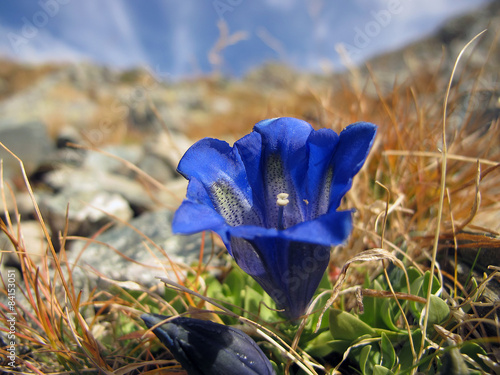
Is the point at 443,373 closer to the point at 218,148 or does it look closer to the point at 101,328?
the point at 218,148

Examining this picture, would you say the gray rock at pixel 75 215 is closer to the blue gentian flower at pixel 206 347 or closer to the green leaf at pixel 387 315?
the blue gentian flower at pixel 206 347

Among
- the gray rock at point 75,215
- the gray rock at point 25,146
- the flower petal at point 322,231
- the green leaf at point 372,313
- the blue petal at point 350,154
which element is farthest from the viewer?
the gray rock at point 25,146

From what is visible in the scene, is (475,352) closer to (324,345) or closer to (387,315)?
(387,315)

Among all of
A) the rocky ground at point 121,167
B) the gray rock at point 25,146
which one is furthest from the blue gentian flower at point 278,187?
the gray rock at point 25,146

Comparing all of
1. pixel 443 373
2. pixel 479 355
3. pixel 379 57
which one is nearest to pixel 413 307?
pixel 479 355

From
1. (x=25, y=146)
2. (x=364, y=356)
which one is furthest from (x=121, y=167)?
(x=364, y=356)

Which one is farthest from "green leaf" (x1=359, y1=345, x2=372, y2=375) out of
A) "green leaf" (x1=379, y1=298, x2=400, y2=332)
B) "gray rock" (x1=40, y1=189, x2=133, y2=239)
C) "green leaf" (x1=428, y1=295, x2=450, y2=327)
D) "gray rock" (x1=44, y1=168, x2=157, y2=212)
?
"gray rock" (x1=44, y1=168, x2=157, y2=212)
